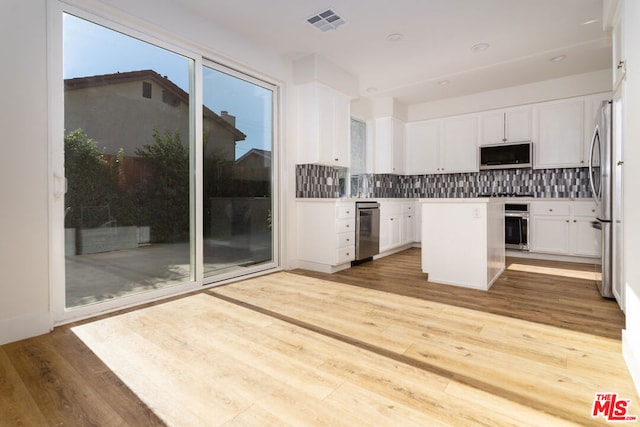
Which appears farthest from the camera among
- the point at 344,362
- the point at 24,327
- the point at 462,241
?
the point at 462,241

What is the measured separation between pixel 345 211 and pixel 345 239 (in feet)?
1.19

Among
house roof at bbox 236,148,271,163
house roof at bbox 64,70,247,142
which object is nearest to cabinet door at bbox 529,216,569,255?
house roof at bbox 236,148,271,163

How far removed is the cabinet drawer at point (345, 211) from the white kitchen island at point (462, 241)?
1.06 metres

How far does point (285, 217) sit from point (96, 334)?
246 centimetres

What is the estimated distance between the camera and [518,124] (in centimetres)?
523

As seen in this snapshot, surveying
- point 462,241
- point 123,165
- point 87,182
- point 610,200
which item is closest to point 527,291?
point 462,241

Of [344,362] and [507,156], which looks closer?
[344,362]

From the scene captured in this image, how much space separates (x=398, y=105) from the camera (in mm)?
6031

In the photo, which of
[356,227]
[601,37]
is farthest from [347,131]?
[601,37]

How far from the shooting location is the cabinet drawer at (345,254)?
4074 mm

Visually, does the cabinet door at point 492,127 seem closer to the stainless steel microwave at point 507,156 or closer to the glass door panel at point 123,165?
the stainless steel microwave at point 507,156
